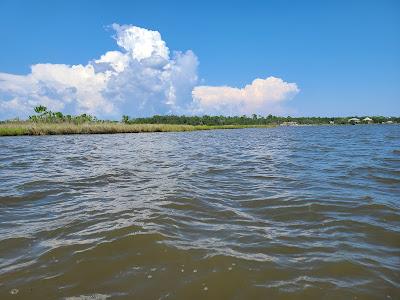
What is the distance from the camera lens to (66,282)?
3.84 m

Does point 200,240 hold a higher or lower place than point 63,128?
lower

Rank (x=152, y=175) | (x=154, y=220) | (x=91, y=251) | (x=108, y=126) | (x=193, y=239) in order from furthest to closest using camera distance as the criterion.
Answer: (x=108, y=126), (x=152, y=175), (x=154, y=220), (x=193, y=239), (x=91, y=251)

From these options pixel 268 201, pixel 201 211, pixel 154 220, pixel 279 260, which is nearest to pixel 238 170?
pixel 268 201

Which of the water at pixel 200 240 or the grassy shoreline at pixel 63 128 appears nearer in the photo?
the water at pixel 200 240

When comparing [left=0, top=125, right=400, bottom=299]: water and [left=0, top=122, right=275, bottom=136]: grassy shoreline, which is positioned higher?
[left=0, top=122, right=275, bottom=136]: grassy shoreline

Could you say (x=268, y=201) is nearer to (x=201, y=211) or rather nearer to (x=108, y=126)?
(x=201, y=211)

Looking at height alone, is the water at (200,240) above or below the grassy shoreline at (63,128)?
below

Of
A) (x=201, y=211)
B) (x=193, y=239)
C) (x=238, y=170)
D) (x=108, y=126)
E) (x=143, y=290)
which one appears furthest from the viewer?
(x=108, y=126)

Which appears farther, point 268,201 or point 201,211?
point 268,201

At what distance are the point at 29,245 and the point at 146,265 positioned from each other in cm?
195

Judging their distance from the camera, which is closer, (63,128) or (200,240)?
(200,240)

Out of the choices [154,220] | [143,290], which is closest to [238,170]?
[154,220]

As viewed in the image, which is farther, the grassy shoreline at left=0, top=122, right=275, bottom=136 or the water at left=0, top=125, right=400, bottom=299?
the grassy shoreline at left=0, top=122, right=275, bottom=136

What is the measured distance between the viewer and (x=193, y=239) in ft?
16.9
